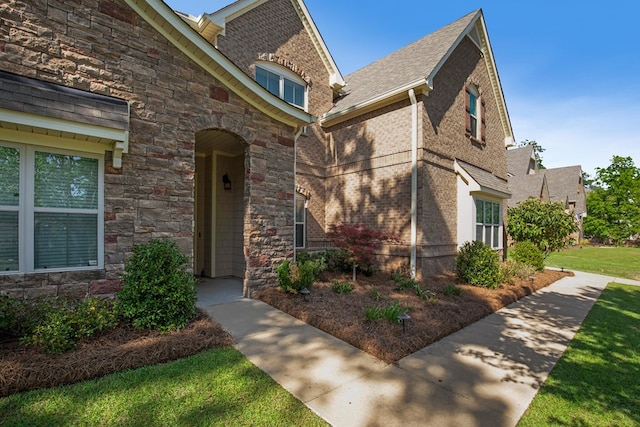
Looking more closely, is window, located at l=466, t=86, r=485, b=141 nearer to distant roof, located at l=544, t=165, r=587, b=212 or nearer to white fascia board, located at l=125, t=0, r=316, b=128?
white fascia board, located at l=125, t=0, r=316, b=128

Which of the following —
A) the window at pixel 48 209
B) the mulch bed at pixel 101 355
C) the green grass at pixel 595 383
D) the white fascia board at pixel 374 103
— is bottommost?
the green grass at pixel 595 383

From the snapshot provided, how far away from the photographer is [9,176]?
13.5 ft

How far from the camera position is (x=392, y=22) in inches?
479

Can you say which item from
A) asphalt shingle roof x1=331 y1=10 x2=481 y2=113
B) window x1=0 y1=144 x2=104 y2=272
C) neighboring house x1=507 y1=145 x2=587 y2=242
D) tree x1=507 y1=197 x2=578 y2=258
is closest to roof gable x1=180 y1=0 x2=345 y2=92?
asphalt shingle roof x1=331 y1=10 x2=481 y2=113

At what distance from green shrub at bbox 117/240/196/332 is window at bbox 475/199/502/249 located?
10.3m

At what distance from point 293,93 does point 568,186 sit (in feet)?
118

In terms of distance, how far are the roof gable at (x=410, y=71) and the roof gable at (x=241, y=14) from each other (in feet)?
3.77

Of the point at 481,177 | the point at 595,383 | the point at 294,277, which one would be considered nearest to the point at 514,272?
the point at 481,177

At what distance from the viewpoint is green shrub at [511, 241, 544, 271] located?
37.8 ft

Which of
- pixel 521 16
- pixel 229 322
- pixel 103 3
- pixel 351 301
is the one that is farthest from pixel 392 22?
pixel 229 322

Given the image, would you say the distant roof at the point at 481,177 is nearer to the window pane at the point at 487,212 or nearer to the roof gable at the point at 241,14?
the window pane at the point at 487,212

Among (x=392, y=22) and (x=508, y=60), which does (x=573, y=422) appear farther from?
(x=508, y=60)

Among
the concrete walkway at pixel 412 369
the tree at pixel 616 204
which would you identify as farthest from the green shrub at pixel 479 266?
the tree at pixel 616 204

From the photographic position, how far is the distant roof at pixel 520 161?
3069 centimetres
